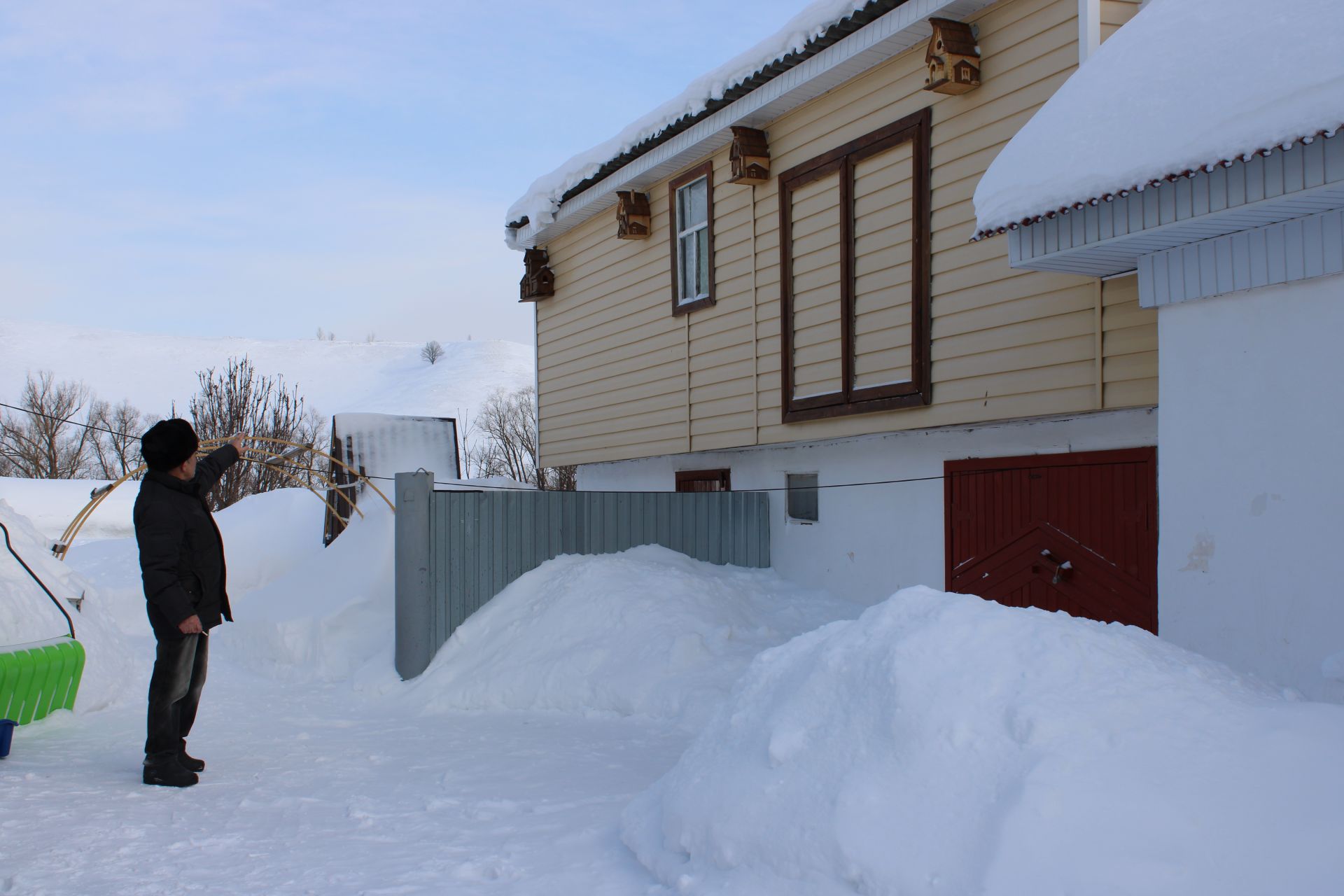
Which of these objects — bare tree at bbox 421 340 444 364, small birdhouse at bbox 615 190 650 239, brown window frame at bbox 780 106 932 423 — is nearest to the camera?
brown window frame at bbox 780 106 932 423

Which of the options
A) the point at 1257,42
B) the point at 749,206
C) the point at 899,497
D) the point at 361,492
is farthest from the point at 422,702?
the point at 361,492

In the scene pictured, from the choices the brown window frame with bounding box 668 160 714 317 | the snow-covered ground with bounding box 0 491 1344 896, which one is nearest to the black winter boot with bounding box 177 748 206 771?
the snow-covered ground with bounding box 0 491 1344 896

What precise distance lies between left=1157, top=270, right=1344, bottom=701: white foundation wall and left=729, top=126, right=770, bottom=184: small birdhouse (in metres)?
5.12

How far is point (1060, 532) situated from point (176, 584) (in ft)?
18.6

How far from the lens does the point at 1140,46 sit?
19.2 feet

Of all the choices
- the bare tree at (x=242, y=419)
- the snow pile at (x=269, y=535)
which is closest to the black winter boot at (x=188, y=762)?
the snow pile at (x=269, y=535)

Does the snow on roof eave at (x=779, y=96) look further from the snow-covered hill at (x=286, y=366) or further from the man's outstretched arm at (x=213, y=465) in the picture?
the snow-covered hill at (x=286, y=366)

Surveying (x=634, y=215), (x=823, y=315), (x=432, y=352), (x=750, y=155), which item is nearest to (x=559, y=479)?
(x=634, y=215)

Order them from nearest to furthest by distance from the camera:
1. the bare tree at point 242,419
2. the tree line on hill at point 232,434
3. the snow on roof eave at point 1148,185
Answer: the snow on roof eave at point 1148,185 → the tree line on hill at point 232,434 → the bare tree at point 242,419

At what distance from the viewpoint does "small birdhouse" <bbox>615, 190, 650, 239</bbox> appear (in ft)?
39.9

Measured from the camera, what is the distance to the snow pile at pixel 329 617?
9820mm

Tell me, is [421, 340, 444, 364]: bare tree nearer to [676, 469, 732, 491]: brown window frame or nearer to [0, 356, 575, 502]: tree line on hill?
[0, 356, 575, 502]: tree line on hill

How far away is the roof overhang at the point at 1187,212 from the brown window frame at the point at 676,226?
506 cm

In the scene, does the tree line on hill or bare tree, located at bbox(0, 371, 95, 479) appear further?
bare tree, located at bbox(0, 371, 95, 479)
